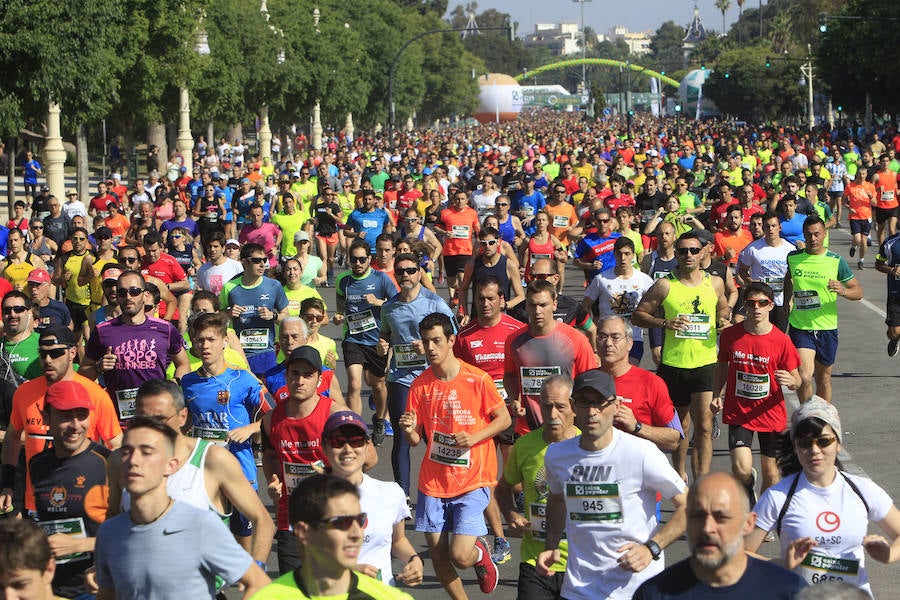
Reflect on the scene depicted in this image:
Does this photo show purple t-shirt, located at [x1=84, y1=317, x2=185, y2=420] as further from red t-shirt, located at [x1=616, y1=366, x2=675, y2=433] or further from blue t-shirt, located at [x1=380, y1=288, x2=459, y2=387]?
red t-shirt, located at [x1=616, y1=366, x2=675, y2=433]

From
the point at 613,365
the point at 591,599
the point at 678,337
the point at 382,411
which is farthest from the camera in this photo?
the point at 382,411

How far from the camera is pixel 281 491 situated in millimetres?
7746

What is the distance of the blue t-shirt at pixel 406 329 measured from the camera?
10508mm

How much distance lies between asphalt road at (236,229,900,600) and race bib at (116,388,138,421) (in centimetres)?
116

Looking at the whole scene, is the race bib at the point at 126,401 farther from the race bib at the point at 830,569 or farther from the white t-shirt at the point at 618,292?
the race bib at the point at 830,569

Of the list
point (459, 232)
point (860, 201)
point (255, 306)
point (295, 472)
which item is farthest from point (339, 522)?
point (860, 201)

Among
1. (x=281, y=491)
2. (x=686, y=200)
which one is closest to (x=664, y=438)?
(x=281, y=491)

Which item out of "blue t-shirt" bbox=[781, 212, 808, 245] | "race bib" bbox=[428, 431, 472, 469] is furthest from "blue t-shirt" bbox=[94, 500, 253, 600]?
"blue t-shirt" bbox=[781, 212, 808, 245]

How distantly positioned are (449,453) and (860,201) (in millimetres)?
17422

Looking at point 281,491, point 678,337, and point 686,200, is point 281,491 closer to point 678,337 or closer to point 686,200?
point 678,337

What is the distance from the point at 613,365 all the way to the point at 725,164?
2785cm

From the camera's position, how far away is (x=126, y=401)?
9.73 meters

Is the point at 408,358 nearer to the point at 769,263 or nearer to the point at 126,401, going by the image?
the point at 126,401

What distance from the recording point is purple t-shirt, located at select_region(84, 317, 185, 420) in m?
9.70
